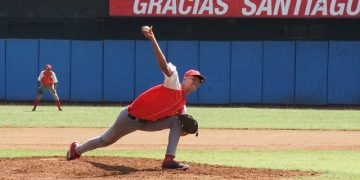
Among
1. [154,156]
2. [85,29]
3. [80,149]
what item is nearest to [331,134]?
[154,156]

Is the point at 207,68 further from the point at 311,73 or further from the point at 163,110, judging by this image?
the point at 163,110

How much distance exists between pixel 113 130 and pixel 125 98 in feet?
77.1

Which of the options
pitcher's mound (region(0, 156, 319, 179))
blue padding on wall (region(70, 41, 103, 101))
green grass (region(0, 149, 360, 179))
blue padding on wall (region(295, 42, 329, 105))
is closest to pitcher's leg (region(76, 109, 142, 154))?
pitcher's mound (region(0, 156, 319, 179))

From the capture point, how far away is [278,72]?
34.6 m

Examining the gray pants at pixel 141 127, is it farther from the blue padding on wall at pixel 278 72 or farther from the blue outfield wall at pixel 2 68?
the blue outfield wall at pixel 2 68

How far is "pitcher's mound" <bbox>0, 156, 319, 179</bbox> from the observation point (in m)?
11.1

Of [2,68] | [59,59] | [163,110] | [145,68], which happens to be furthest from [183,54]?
[163,110]

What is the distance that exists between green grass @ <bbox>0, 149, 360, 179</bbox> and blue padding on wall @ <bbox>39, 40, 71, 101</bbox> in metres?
19.4

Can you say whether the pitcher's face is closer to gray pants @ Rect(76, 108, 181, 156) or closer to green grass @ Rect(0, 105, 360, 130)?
gray pants @ Rect(76, 108, 181, 156)

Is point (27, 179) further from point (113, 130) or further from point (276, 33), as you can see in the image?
point (276, 33)

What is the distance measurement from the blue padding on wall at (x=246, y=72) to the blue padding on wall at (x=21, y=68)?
7.90 meters

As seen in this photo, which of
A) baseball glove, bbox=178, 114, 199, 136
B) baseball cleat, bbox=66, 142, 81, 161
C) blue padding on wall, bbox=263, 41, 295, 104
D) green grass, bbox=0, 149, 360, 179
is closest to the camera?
baseball glove, bbox=178, 114, 199, 136

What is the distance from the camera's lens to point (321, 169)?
12.4 metres

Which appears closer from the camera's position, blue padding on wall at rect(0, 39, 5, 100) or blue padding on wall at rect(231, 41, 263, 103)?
blue padding on wall at rect(231, 41, 263, 103)
